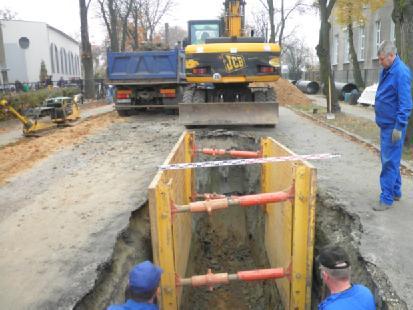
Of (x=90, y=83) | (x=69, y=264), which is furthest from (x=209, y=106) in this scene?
(x=90, y=83)

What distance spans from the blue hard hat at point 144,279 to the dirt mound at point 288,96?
1895 centimetres

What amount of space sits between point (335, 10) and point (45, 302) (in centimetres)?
2834

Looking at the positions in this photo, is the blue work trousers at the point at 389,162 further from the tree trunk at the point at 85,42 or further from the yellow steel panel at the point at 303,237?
the tree trunk at the point at 85,42

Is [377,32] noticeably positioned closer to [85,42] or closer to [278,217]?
[85,42]

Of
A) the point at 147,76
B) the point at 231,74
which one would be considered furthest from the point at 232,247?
the point at 147,76

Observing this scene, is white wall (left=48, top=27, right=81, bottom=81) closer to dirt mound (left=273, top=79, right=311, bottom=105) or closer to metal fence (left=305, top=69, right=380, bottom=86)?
metal fence (left=305, top=69, right=380, bottom=86)

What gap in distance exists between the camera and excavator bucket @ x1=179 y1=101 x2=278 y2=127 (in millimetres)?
10406

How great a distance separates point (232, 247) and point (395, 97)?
4.05 metres

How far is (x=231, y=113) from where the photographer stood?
10.4m

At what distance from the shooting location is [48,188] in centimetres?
667

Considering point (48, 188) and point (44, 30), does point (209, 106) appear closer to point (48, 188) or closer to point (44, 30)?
point (48, 188)

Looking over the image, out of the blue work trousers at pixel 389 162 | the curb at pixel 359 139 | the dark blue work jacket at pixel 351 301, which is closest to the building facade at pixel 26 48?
the curb at pixel 359 139

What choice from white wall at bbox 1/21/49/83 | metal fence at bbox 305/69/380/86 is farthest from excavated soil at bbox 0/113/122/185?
white wall at bbox 1/21/49/83

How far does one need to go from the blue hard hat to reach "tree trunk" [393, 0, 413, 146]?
7.08m
